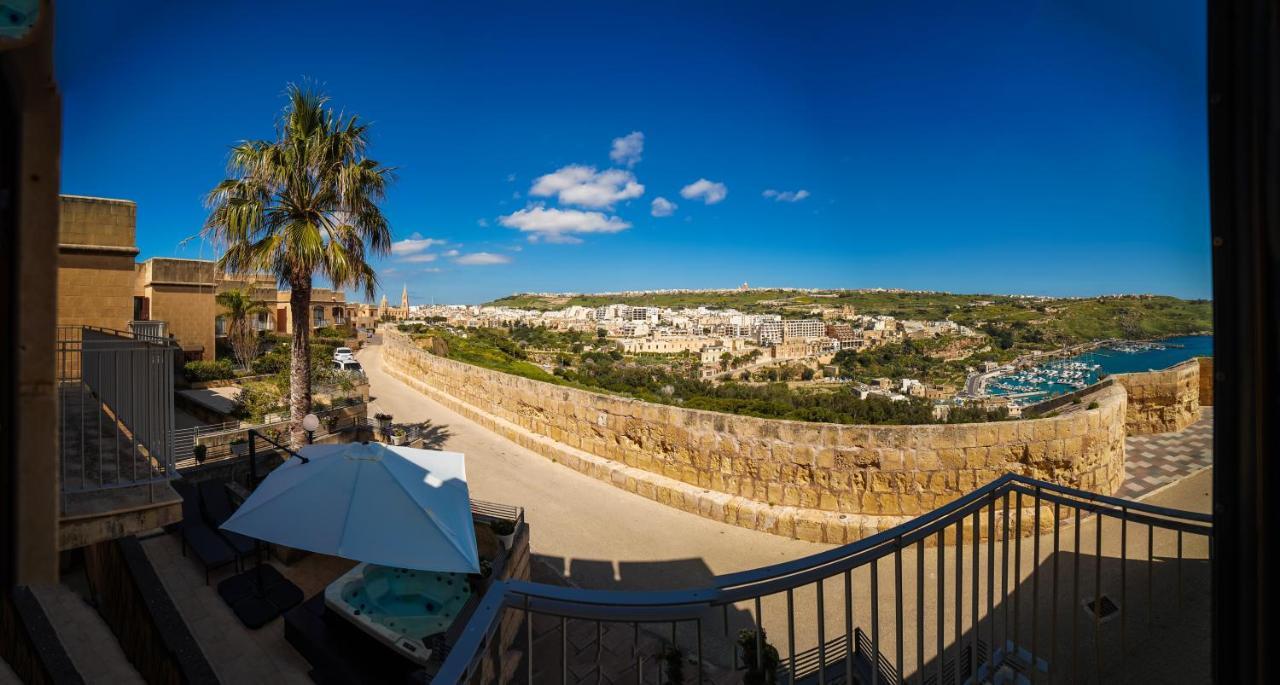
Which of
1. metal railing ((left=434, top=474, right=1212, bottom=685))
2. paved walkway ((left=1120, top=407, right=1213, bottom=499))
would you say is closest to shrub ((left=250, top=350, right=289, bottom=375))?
metal railing ((left=434, top=474, right=1212, bottom=685))

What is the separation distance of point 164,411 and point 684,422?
6.86 metres

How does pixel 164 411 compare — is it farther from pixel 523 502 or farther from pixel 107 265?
pixel 107 265

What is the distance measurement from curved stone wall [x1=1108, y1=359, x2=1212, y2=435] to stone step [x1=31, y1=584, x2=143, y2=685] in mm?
17201

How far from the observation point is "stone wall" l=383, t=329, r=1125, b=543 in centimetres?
716

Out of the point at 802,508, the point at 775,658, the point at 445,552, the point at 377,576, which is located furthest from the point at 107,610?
the point at 802,508

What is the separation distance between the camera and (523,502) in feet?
29.0

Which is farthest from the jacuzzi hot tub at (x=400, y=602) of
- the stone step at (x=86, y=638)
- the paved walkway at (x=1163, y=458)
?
the paved walkway at (x=1163, y=458)

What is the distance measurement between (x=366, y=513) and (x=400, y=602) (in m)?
0.92

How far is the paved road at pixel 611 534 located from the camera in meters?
6.88

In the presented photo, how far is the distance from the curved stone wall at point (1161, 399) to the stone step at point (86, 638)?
1720cm

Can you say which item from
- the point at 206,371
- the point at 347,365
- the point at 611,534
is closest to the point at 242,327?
the point at 206,371

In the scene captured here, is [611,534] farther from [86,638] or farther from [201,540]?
[86,638]

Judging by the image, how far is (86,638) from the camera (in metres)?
4.93

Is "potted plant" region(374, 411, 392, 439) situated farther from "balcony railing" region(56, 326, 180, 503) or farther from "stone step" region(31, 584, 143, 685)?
"balcony railing" region(56, 326, 180, 503)
